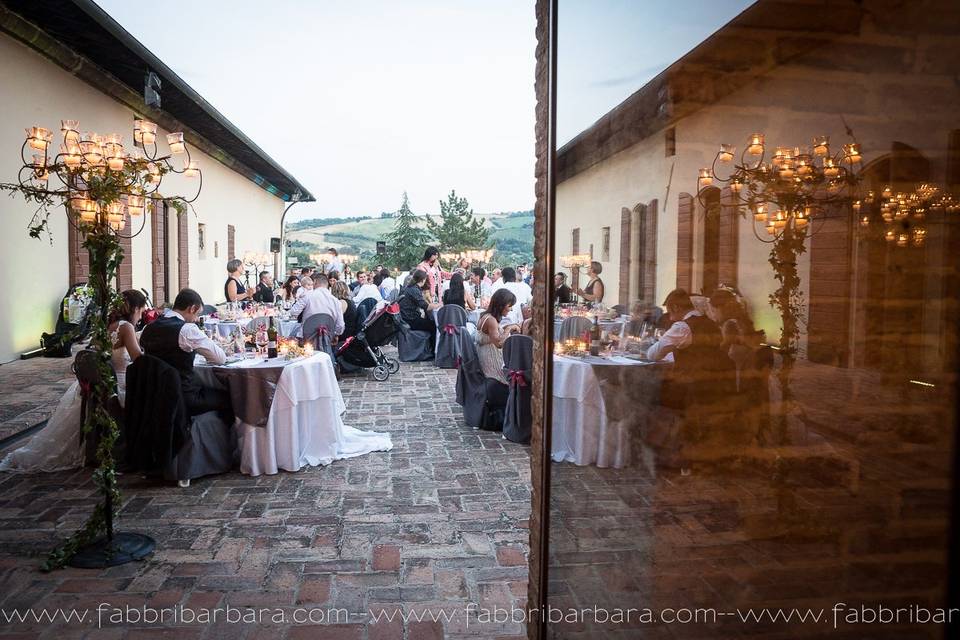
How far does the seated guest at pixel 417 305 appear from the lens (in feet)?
35.4

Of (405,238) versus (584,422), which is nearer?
(584,422)

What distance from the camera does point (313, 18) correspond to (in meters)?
12.2

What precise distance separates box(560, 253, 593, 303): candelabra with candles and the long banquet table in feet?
0.74

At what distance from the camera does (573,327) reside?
201 centimetres

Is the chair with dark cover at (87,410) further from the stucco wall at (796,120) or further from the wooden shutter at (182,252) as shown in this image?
the wooden shutter at (182,252)

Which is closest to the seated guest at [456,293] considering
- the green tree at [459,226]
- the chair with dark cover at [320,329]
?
the chair with dark cover at [320,329]

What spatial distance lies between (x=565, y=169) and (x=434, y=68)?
23670 millimetres

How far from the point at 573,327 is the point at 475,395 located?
4.60 m

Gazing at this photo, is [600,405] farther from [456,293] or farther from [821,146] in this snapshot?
[456,293]

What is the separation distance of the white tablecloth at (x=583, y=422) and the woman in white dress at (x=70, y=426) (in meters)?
4.13

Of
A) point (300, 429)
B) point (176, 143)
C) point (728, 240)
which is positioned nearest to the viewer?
point (728, 240)

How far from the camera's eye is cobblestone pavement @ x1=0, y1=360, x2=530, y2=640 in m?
2.92

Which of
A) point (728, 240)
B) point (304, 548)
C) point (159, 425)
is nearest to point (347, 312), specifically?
point (159, 425)

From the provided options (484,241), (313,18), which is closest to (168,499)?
(313,18)
